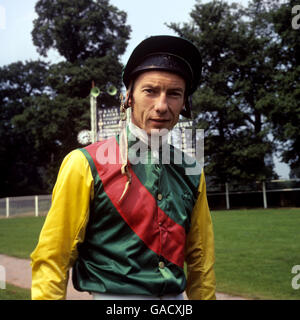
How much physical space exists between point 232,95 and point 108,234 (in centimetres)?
2570

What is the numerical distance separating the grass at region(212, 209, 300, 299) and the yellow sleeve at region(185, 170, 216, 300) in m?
3.76

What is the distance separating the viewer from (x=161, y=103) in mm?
1825

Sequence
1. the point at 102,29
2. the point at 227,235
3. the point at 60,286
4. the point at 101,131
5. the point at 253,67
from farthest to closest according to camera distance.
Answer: the point at 102,29 → the point at 253,67 → the point at 101,131 → the point at 227,235 → the point at 60,286

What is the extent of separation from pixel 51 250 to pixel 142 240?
14.8 inches

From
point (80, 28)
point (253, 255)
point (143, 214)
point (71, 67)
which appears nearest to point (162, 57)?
point (143, 214)

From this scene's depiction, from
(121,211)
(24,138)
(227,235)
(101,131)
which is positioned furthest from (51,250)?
(24,138)

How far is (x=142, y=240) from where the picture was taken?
5.60 feet

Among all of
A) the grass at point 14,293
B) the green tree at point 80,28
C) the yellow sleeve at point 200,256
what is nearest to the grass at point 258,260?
the grass at point 14,293

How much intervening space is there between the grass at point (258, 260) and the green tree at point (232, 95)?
40.7ft

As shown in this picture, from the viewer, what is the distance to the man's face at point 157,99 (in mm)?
1842

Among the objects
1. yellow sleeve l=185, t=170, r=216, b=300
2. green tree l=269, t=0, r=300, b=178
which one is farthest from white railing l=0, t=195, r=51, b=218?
yellow sleeve l=185, t=170, r=216, b=300

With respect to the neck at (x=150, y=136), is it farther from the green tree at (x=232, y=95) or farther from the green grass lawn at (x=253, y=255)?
the green tree at (x=232, y=95)

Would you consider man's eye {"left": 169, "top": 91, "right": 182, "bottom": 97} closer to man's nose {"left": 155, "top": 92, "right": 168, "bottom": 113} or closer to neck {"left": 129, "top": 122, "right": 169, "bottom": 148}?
man's nose {"left": 155, "top": 92, "right": 168, "bottom": 113}

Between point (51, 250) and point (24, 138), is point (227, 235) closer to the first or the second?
point (51, 250)
